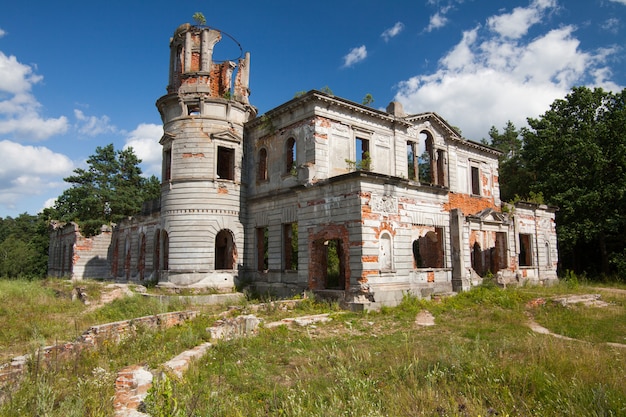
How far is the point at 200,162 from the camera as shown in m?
20.6

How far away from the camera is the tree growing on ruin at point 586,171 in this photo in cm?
2631

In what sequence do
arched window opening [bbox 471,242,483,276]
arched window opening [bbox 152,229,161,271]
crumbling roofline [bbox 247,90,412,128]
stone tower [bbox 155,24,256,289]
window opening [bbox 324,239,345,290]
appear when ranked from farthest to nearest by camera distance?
arched window opening [bbox 152,229,161,271]
arched window opening [bbox 471,242,483,276]
window opening [bbox 324,239,345,290]
stone tower [bbox 155,24,256,289]
crumbling roofline [bbox 247,90,412,128]

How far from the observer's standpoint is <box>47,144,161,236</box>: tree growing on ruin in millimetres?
35250

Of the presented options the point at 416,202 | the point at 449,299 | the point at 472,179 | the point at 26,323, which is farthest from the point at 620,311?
the point at 26,323

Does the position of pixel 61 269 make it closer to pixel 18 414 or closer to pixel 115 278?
pixel 115 278

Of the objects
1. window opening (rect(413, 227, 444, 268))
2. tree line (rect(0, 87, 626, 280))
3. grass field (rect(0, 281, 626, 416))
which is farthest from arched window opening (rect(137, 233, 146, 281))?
window opening (rect(413, 227, 444, 268))

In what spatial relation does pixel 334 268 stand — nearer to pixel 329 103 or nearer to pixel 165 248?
pixel 165 248

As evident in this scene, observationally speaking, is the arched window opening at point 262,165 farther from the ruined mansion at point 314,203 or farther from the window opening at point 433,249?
the window opening at point 433,249

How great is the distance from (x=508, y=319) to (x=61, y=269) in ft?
116

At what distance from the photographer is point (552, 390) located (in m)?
5.69

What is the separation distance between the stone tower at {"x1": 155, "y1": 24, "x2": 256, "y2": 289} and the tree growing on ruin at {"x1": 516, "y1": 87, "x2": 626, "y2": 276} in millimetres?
20736

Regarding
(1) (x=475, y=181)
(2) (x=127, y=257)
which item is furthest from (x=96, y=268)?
(1) (x=475, y=181)

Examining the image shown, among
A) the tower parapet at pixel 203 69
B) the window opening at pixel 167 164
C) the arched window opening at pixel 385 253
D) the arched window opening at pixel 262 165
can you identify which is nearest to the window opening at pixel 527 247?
the arched window opening at pixel 385 253

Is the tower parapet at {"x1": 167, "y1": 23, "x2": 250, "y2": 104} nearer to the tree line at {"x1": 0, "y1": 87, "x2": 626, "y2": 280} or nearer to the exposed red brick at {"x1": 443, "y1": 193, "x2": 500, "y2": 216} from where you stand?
the exposed red brick at {"x1": 443, "y1": 193, "x2": 500, "y2": 216}
